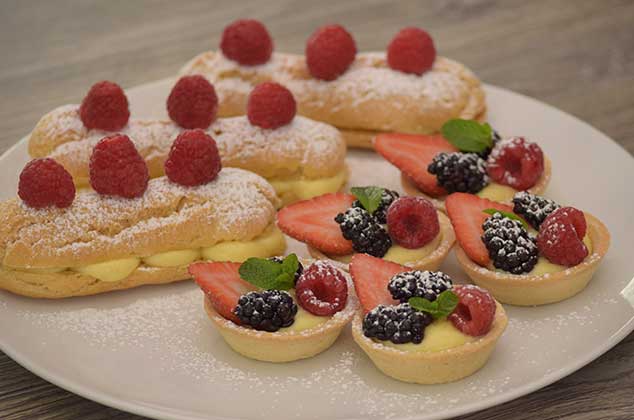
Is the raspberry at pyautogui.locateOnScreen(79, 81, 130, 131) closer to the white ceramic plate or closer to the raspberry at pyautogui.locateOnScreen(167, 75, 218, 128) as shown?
the raspberry at pyautogui.locateOnScreen(167, 75, 218, 128)

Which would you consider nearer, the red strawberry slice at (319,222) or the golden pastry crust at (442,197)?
the red strawberry slice at (319,222)

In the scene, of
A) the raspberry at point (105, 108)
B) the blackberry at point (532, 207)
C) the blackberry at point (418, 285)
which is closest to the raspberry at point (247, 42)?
the raspberry at point (105, 108)

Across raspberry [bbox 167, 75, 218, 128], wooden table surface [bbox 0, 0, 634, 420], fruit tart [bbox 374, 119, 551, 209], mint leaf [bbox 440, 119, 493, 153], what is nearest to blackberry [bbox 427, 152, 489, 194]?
fruit tart [bbox 374, 119, 551, 209]

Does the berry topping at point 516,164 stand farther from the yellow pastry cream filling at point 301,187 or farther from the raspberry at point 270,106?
the raspberry at point 270,106

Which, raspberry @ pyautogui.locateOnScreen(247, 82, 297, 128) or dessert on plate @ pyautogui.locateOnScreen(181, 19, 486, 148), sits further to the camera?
dessert on plate @ pyautogui.locateOnScreen(181, 19, 486, 148)

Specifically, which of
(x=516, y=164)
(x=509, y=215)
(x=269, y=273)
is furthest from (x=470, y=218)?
(x=269, y=273)
